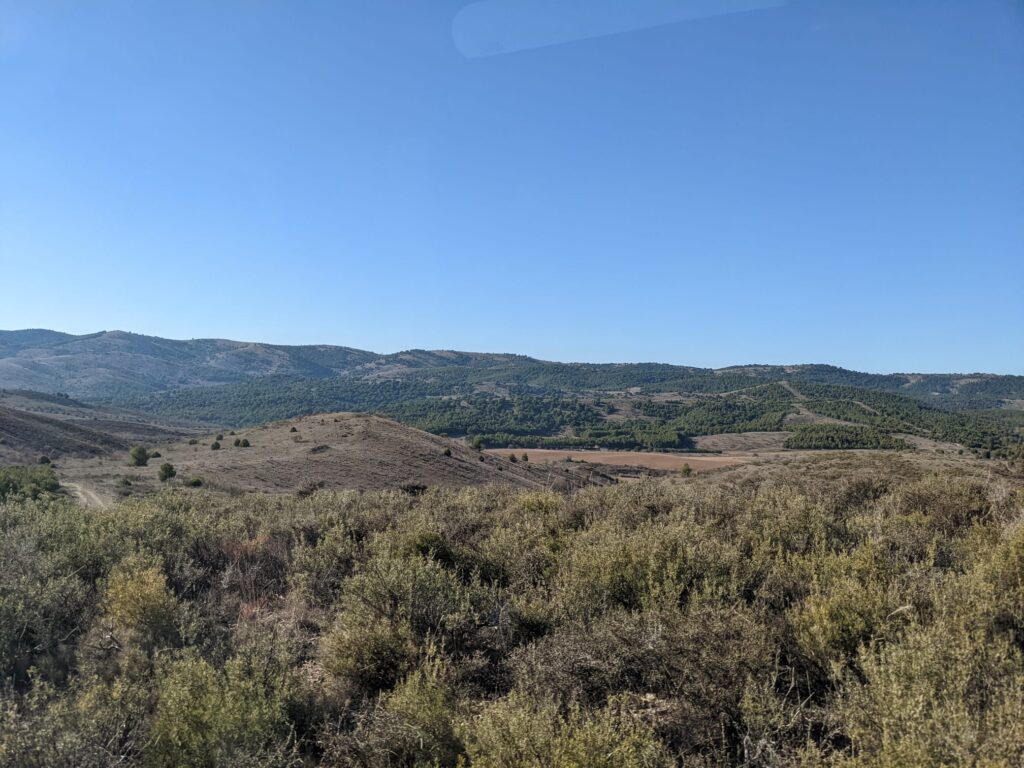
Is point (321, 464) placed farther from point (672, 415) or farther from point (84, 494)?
point (672, 415)

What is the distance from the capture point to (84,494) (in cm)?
2784

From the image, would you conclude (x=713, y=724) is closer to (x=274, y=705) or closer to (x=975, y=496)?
(x=274, y=705)

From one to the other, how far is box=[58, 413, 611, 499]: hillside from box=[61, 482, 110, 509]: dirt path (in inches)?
17.4

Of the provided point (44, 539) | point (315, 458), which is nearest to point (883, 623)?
point (44, 539)

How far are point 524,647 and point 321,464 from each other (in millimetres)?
40410

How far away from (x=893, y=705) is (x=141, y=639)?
22.1 ft

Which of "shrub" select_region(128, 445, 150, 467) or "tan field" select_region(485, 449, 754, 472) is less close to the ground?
"shrub" select_region(128, 445, 150, 467)

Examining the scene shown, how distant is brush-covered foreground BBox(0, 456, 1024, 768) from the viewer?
3740 mm

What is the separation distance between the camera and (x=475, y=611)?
6250mm

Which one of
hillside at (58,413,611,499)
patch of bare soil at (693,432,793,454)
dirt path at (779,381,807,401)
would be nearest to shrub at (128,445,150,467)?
hillside at (58,413,611,499)

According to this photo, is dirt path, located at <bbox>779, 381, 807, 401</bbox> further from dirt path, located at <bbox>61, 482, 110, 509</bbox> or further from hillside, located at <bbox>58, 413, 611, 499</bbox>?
dirt path, located at <bbox>61, 482, 110, 509</bbox>

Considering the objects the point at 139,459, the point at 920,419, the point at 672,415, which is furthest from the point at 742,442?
the point at 139,459

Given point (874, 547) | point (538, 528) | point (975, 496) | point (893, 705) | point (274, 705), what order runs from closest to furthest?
point (893, 705) → point (274, 705) → point (874, 547) → point (538, 528) → point (975, 496)

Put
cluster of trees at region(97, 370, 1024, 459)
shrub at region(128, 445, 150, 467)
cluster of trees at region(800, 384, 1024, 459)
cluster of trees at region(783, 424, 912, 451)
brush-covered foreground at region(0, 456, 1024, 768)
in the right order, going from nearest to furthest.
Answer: brush-covered foreground at region(0, 456, 1024, 768) → shrub at region(128, 445, 150, 467) → cluster of trees at region(783, 424, 912, 451) → cluster of trees at region(800, 384, 1024, 459) → cluster of trees at region(97, 370, 1024, 459)
